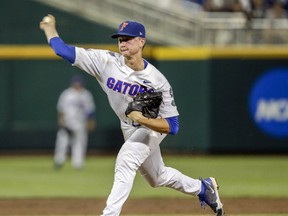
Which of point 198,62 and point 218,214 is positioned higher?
point 218,214

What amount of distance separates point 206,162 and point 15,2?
625cm

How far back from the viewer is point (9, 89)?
20.3 meters

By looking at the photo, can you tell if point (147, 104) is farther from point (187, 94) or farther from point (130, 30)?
point (187, 94)

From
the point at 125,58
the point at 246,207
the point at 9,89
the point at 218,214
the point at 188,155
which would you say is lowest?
the point at 188,155

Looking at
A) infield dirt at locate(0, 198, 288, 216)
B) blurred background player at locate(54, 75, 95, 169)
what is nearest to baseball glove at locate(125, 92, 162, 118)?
infield dirt at locate(0, 198, 288, 216)

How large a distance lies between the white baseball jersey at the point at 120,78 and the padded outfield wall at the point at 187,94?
38.4 ft

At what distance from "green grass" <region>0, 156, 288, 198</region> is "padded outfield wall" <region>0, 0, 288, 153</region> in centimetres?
50

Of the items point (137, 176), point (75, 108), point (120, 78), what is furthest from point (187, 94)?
point (120, 78)

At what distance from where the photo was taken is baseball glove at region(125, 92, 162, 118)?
7.57 meters

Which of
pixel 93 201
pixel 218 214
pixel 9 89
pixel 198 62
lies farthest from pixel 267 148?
pixel 218 214

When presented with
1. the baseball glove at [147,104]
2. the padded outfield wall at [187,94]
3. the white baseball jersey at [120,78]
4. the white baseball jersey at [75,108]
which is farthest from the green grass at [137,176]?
the baseball glove at [147,104]

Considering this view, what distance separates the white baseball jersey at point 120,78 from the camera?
778 centimetres

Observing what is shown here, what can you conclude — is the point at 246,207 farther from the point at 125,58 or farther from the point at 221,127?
the point at 221,127

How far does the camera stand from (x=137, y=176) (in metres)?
16.3
